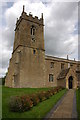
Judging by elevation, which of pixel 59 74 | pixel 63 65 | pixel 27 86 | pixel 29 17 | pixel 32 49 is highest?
pixel 29 17

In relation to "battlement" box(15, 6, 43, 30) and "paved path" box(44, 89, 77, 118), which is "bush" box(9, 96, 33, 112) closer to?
"paved path" box(44, 89, 77, 118)

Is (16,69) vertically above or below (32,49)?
below

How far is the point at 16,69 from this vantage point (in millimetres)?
27281

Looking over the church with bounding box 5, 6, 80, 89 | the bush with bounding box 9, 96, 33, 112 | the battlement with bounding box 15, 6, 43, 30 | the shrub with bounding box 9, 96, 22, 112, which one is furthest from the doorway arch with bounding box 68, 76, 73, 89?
the shrub with bounding box 9, 96, 22, 112

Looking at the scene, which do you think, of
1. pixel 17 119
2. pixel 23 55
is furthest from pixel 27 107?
pixel 23 55

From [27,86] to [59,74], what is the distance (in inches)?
436

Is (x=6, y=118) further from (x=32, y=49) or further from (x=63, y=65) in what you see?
(x=63, y=65)

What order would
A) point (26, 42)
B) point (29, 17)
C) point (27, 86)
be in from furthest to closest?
point (29, 17) < point (26, 42) < point (27, 86)

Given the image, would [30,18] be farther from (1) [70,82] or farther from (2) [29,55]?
(1) [70,82]

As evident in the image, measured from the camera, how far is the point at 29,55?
28.0 m

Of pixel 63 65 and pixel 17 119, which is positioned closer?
pixel 17 119

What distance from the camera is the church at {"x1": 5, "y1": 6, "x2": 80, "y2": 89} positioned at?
87.9 feet

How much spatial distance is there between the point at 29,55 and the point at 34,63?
7.54ft

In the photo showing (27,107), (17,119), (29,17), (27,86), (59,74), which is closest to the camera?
(17,119)
